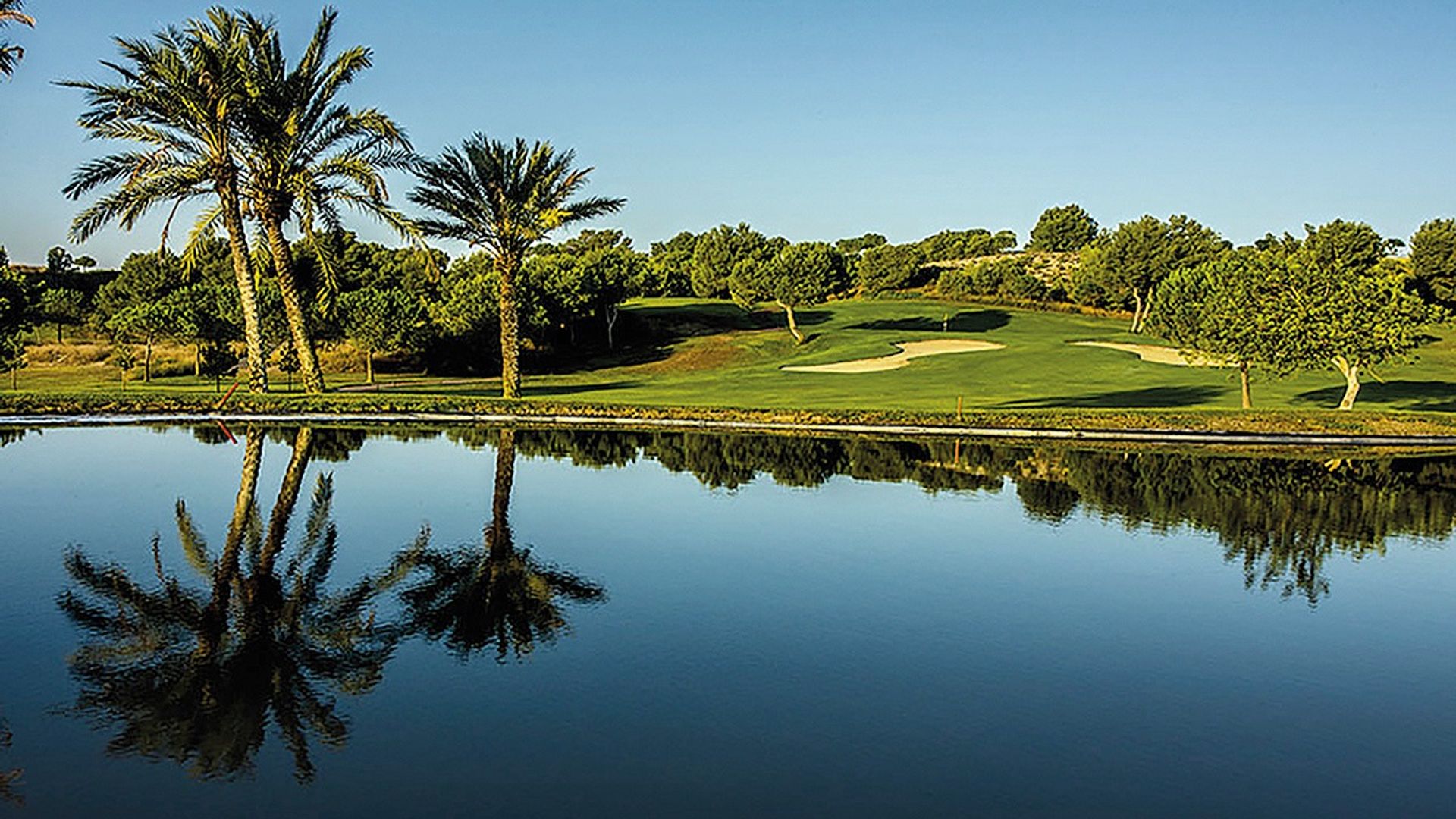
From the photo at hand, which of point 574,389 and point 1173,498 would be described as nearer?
point 1173,498

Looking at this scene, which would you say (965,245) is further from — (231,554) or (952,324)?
(231,554)

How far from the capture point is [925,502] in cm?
2270

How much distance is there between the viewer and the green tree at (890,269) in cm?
11744

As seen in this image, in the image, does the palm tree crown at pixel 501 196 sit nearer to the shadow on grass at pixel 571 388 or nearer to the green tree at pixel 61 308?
the shadow on grass at pixel 571 388

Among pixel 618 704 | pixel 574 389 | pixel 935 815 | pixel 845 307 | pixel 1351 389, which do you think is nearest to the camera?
pixel 935 815

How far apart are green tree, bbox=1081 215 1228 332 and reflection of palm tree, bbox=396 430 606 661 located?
7681 cm

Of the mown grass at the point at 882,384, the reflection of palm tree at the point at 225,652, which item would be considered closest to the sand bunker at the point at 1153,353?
the mown grass at the point at 882,384

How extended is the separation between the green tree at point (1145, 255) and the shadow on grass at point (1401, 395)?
105 feet

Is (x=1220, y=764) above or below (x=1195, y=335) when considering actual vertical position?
below

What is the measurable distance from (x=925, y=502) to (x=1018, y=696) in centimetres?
1198

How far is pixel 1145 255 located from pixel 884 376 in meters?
41.4

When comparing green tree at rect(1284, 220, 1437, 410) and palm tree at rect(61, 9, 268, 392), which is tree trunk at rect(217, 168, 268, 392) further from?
green tree at rect(1284, 220, 1437, 410)

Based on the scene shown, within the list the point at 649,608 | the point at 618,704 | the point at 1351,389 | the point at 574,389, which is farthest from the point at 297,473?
the point at 1351,389

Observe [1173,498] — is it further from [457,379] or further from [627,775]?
[457,379]
